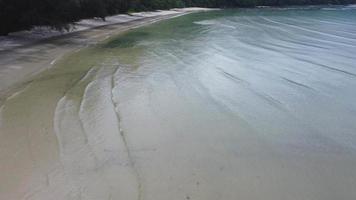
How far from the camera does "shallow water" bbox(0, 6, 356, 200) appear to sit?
26.8ft

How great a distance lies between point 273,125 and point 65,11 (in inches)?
724

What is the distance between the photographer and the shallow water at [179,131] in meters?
8.18

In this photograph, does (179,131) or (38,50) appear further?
(38,50)

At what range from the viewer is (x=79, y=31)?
3158cm

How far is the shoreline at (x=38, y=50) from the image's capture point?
15828mm

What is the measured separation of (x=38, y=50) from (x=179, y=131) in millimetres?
13410

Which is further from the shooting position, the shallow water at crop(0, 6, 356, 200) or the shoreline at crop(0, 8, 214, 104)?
the shoreline at crop(0, 8, 214, 104)

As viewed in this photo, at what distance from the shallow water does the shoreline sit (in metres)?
0.63

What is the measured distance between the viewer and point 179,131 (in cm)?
1139

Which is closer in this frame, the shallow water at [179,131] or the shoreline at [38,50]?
the shallow water at [179,131]

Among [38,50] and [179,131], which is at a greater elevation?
[179,131]

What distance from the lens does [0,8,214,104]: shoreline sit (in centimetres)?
1583

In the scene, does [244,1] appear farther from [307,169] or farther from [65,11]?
[307,169]

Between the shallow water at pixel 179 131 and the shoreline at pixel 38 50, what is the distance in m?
0.63
